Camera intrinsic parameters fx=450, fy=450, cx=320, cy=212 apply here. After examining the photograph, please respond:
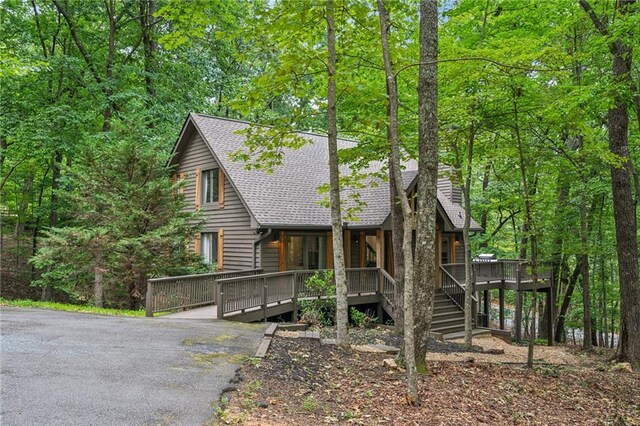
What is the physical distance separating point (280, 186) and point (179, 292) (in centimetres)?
671

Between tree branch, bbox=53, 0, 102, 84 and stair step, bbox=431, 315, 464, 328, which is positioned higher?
tree branch, bbox=53, 0, 102, 84

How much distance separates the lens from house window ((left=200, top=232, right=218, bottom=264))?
17.4 meters

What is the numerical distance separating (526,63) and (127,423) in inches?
319

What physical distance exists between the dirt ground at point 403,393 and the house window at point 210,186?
995 centimetres

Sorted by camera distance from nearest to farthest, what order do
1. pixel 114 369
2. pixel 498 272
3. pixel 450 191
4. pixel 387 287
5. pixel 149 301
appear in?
pixel 114 369 → pixel 149 301 → pixel 387 287 → pixel 498 272 → pixel 450 191

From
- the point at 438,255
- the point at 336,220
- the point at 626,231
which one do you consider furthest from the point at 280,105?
the point at 626,231

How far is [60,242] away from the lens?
1273 cm

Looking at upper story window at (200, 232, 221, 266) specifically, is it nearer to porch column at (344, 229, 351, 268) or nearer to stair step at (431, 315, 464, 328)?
porch column at (344, 229, 351, 268)

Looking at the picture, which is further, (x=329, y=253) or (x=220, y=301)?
(x=329, y=253)

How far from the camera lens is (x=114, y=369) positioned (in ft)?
18.7

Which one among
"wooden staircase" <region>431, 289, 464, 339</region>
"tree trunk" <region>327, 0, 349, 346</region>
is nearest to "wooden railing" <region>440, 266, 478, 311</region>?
"wooden staircase" <region>431, 289, 464, 339</region>

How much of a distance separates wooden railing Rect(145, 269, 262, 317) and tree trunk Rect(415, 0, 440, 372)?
601cm

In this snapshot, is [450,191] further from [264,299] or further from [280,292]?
[264,299]

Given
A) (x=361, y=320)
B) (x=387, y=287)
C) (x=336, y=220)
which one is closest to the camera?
(x=336, y=220)
